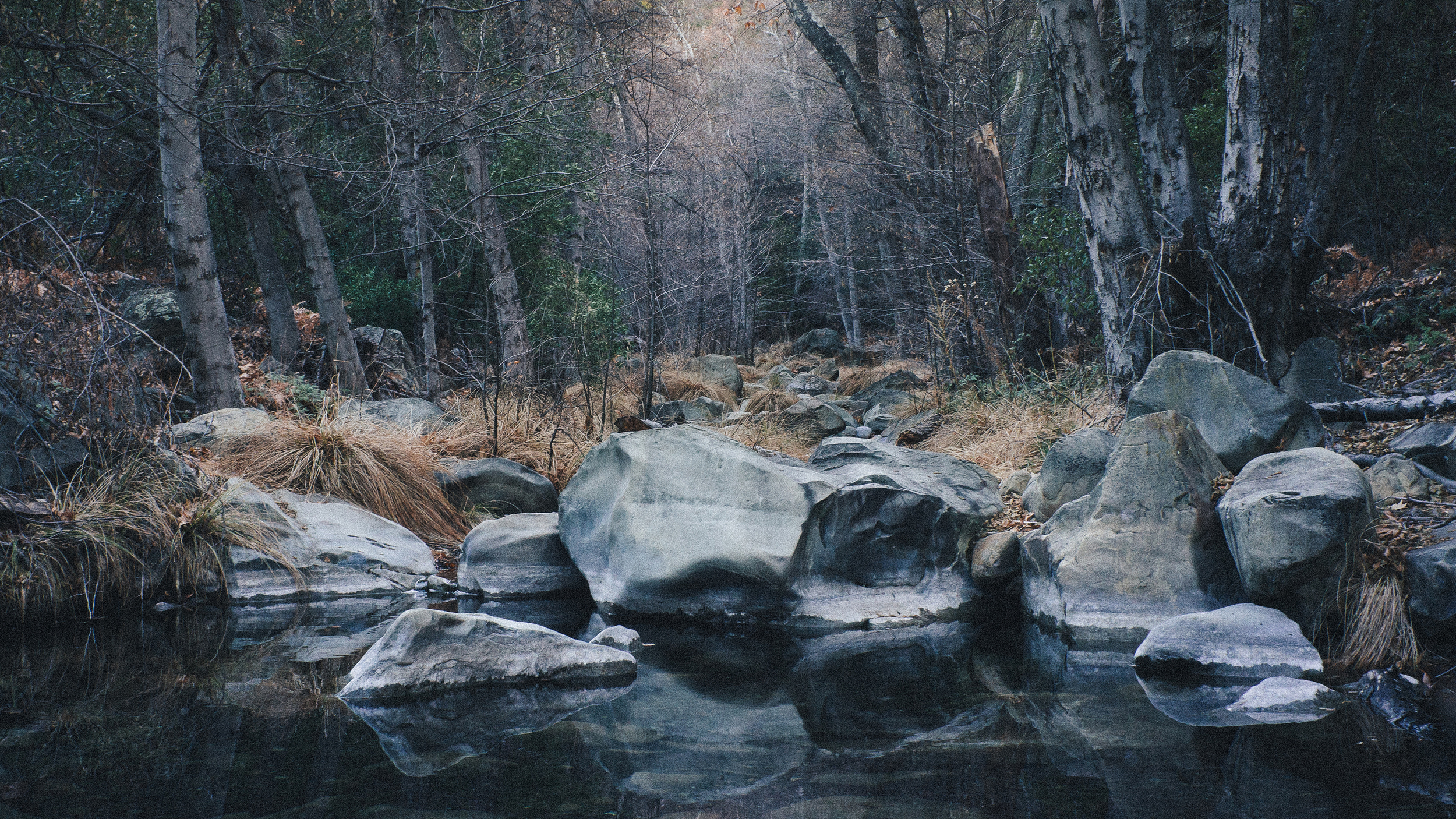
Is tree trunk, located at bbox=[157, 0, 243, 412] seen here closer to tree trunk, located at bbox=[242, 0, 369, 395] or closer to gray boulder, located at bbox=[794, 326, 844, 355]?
tree trunk, located at bbox=[242, 0, 369, 395]

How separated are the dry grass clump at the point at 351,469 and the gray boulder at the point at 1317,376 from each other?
5.04m

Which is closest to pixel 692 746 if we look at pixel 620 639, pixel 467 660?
pixel 467 660

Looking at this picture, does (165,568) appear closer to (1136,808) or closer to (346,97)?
(1136,808)

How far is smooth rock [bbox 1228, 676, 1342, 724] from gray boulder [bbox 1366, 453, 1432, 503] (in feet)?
3.17

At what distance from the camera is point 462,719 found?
3.04 meters

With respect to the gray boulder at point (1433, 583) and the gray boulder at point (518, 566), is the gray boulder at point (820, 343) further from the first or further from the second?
the gray boulder at point (1433, 583)

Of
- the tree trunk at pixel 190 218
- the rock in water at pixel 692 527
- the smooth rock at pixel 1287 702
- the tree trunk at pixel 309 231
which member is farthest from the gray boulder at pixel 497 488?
the smooth rock at pixel 1287 702

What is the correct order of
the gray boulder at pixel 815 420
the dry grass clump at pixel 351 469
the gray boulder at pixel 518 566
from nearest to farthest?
the gray boulder at pixel 518 566, the dry grass clump at pixel 351 469, the gray boulder at pixel 815 420

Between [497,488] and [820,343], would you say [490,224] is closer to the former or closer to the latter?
[497,488]

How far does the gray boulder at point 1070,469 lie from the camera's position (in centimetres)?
484

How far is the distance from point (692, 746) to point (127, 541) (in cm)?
336

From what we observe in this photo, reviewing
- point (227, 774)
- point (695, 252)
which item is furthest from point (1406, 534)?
point (695, 252)

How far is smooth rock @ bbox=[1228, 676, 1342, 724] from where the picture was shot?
9.28 ft

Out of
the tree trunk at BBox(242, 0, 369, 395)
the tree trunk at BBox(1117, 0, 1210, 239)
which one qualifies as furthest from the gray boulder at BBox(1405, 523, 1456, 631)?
the tree trunk at BBox(242, 0, 369, 395)
